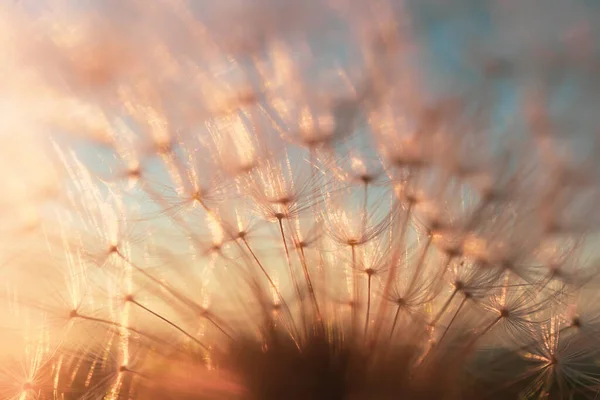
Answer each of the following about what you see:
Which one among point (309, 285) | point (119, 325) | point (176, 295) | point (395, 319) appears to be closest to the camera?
point (395, 319)

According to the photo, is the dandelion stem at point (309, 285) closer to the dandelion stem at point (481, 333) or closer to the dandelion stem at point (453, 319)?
the dandelion stem at point (453, 319)

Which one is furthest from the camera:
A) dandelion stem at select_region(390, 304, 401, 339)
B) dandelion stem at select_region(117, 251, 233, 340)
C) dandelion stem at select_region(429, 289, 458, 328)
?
dandelion stem at select_region(117, 251, 233, 340)

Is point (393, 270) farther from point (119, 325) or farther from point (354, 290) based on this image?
point (119, 325)

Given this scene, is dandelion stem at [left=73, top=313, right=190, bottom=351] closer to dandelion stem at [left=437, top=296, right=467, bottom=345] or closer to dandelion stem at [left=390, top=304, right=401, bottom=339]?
dandelion stem at [left=390, top=304, right=401, bottom=339]

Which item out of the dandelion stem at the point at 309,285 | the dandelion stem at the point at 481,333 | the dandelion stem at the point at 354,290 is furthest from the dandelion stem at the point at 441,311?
the dandelion stem at the point at 309,285

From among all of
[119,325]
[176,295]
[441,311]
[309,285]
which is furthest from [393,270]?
[119,325]

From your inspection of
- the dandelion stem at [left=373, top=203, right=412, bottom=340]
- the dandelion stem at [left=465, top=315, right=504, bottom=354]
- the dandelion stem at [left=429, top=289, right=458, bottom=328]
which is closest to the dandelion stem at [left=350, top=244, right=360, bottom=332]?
the dandelion stem at [left=373, top=203, right=412, bottom=340]

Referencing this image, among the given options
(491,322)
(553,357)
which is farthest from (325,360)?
(553,357)

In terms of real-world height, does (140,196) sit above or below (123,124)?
below

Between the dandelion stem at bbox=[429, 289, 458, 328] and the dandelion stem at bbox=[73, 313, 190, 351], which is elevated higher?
the dandelion stem at bbox=[429, 289, 458, 328]

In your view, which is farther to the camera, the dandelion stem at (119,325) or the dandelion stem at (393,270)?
the dandelion stem at (119,325)

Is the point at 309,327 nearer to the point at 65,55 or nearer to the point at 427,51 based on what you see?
the point at 427,51
